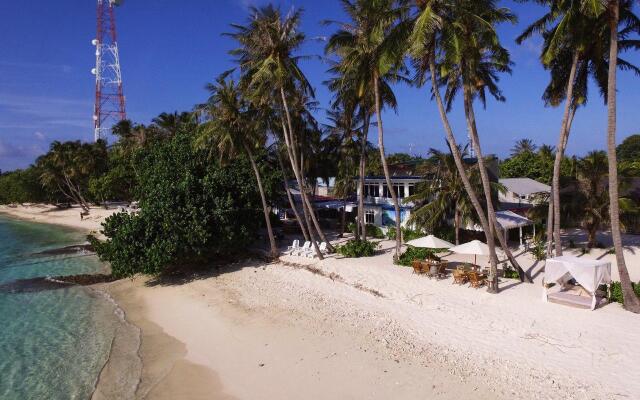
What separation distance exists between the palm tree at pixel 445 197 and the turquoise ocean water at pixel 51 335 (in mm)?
16801

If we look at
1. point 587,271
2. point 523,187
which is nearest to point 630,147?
point 523,187

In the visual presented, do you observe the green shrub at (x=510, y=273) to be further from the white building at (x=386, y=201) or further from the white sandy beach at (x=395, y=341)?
the white building at (x=386, y=201)

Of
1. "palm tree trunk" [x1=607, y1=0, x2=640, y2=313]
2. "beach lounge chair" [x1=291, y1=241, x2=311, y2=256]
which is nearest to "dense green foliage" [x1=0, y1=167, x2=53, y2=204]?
"beach lounge chair" [x1=291, y1=241, x2=311, y2=256]

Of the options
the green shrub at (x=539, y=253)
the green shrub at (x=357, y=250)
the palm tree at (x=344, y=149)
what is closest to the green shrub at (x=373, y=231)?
the palm tree at (x=344, y=149)

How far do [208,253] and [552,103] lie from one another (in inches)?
761

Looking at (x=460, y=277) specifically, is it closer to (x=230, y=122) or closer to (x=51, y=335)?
(x=230, y=122)

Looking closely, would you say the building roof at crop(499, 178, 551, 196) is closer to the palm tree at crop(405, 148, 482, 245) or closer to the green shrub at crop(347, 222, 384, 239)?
the palm tree at crop(405, 148, 482, 245)

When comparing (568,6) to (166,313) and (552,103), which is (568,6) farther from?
(166,313)

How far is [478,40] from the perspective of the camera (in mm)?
16172

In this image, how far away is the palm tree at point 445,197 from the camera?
22.3 m

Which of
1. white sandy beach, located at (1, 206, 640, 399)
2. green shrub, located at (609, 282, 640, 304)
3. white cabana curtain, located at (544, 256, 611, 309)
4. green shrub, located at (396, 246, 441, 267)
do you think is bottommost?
white sandy beach, located at (1, 206, 640, 399)

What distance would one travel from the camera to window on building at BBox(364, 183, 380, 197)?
109 feet

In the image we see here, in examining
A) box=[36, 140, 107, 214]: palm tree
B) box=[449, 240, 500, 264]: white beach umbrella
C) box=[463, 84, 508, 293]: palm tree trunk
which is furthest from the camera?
box=[36, 140, 107, 214]: palm tree

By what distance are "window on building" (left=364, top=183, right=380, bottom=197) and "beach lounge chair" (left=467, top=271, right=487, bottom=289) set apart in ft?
56.2
